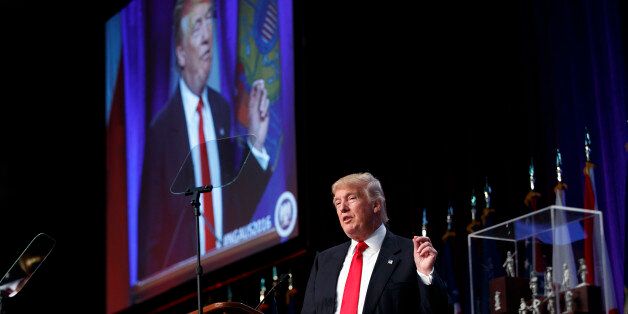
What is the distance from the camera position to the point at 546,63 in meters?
6.28

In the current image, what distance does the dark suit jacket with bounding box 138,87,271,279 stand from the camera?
23.7 feet

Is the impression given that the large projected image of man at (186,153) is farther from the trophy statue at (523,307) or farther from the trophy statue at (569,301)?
the trophy statue at (569,301)

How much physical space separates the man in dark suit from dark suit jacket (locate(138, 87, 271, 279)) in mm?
2561

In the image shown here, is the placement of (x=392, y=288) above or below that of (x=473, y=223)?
below

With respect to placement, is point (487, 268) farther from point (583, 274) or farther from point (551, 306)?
point (583, 274)

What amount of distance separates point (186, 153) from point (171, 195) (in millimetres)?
364

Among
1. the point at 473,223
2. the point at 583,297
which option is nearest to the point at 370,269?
the point at 583,297

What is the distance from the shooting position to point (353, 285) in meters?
4.34

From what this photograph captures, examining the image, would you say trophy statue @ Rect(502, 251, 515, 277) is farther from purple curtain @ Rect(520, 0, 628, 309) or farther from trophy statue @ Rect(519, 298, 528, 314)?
purple curtain @ Rect(520, 0, 628, 309)

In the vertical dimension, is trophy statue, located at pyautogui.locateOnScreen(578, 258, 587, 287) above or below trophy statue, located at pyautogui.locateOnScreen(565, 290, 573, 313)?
above

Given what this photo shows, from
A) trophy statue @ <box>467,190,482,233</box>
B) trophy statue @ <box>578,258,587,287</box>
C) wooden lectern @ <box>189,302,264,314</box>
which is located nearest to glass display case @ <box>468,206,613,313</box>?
trophy statue @ <box>578,258,587,287</box>

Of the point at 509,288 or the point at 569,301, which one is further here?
the point at 509,288

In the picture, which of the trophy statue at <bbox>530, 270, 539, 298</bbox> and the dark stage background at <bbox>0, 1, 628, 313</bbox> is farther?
the dark stage background at <bbox>0, 1, 628, 313</bbox>

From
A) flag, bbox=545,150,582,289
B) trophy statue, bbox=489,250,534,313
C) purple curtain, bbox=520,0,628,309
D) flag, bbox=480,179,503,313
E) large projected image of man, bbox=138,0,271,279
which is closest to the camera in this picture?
flag, bbox=545,150,582,289
